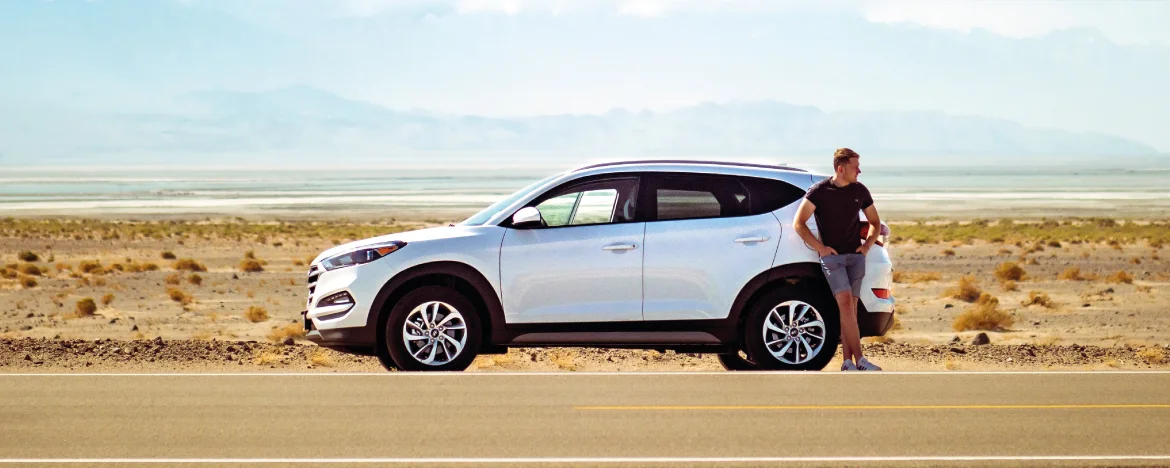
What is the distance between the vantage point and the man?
1180cm

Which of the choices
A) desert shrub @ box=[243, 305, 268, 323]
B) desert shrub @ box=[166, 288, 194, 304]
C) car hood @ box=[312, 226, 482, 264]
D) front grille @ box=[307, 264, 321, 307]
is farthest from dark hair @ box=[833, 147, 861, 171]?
desert shrub @ box=[166, 288, 194, 304]

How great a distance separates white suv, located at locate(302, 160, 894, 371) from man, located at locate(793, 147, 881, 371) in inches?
7.2

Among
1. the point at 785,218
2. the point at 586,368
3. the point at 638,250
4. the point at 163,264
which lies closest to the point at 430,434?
the point at 638,250

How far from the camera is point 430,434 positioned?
9.17m

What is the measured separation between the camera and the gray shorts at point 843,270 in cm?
1176

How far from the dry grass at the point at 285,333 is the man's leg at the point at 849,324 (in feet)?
32.0

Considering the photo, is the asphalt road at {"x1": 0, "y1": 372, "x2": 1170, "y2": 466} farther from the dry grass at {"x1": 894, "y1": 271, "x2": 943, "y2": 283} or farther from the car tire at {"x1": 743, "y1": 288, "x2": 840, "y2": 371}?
the dry grass at {"x1": 894, "y1": 271, "x2": 943, "y2": 283}

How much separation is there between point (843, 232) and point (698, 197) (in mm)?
1215

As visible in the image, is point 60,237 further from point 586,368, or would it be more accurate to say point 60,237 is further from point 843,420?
point 843,420

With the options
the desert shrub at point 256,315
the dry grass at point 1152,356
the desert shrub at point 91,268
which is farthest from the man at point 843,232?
the desert shrub at point 91,268

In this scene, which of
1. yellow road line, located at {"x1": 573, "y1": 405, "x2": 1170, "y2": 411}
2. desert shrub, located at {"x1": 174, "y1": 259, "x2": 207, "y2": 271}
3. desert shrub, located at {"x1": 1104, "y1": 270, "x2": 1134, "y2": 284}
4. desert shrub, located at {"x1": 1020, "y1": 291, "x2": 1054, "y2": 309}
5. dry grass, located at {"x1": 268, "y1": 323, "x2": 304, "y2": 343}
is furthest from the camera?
desert shrub, located at {"x1": 174, "y1": 259, "x2": 207, "y2": 271}

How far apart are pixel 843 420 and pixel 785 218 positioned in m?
2.71

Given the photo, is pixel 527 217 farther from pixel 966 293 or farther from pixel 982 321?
pixel 966 293

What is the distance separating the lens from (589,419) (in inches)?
387
